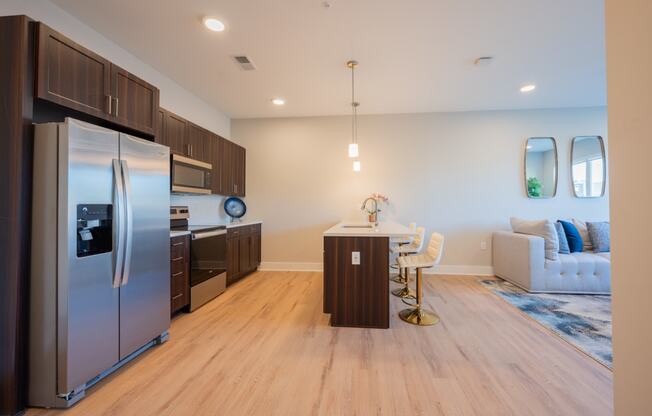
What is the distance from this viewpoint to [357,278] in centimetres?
258

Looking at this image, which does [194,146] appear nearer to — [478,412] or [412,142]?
[412,142]

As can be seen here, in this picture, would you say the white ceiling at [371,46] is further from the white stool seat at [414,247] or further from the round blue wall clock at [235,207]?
the white stool seat at [414,247]

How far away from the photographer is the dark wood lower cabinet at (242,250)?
3779 mm

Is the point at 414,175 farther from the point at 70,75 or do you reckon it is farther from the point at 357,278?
the point at 70,75

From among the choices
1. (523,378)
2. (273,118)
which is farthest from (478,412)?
(273,118)

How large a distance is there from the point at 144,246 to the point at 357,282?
1818 mm

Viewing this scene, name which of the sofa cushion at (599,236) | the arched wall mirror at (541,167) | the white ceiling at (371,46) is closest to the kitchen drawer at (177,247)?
the white ceiling at (371,46)

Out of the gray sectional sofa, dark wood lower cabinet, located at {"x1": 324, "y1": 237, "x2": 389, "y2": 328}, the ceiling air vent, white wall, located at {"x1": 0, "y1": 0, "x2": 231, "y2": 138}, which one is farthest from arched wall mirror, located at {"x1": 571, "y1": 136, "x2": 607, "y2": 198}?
white wall, located at {"x1": 0, "y1": 0, "x2": 231, "y2": 138}

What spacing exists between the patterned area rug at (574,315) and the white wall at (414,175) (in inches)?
45.1

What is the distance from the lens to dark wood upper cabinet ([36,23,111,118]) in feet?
5.21

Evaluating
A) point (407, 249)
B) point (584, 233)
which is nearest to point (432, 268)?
point (407, 249)

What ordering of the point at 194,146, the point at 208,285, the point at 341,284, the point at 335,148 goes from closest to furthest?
the point at 341,284, the point at 208,285, the point at 194,146, the point at 335,148

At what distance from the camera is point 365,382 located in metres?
1.77

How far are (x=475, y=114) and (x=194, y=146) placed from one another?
174 inches
